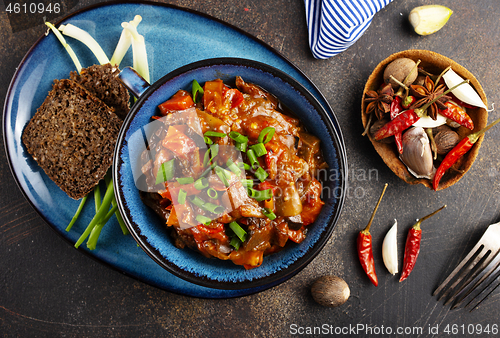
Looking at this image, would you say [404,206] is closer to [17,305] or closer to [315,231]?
[315,231]

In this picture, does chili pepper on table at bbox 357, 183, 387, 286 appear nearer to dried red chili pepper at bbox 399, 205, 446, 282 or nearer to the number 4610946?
dried red chili pepper at bbox 399, 205, 446, 282

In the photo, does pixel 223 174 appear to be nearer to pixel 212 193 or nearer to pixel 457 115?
pixel 212 193

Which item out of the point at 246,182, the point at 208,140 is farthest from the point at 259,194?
the point at 208,140

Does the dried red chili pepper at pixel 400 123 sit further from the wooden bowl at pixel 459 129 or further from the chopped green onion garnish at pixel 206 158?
the chopped green onion garnish at pixel 206 158

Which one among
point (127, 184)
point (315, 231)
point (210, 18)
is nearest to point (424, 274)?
point (315, 231)

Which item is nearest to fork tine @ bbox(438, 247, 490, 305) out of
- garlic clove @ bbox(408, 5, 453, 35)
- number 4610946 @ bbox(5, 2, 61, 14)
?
garlic clove @ bbox(408, 5, 453, 35)

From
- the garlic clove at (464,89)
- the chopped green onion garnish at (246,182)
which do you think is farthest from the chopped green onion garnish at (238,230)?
the garlic clove at (464,89)

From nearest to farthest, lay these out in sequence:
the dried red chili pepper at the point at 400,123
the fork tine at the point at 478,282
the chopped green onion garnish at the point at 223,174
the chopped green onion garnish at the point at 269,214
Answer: the chopped green onion garnish at the point at 223,174 → the chopped green onion garnish at the point at 269,214 → the dried red chili pepper at the point at 400,123 → the fork tine at the point at 478,282
